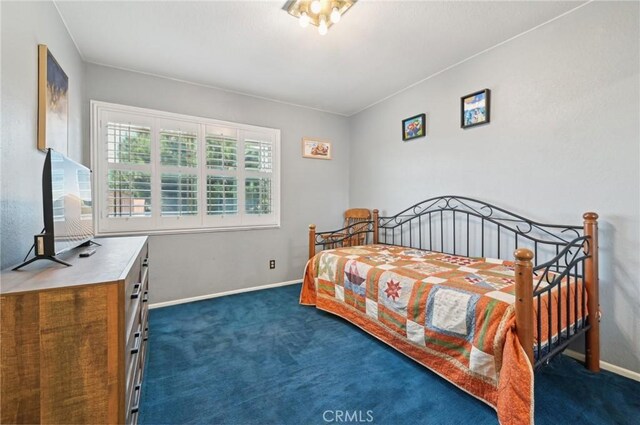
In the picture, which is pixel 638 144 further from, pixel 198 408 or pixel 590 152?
pixel 198 408

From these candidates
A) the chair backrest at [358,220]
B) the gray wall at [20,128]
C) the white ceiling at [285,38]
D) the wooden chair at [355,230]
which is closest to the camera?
the gray wall at [20,128]

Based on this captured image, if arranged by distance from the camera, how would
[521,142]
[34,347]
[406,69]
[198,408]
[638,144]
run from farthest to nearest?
1. [406,69]
2. [521,142]
3. [638,144]
4. [198,408]
5. [34,347]

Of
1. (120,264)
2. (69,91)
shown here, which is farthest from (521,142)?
(69,91)

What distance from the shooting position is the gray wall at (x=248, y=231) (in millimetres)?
2799

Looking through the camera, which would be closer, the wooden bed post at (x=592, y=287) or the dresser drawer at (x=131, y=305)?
the dresser drawer at (x=131, y=305)

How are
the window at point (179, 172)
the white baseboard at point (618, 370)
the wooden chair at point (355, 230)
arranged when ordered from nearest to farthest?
1. the white baseboard at point (618, 370)
2. the window at point (179, 172)
3. the wooden chair at point (355, 230)

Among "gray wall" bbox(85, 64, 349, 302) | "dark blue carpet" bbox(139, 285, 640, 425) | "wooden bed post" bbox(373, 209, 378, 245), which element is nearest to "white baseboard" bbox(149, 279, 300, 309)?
"gray wall" bbox(85, 64, 349, 302)

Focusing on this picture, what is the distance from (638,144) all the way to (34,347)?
298 centimetres

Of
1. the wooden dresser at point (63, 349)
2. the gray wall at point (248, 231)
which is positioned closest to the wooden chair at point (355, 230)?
the gray wall at point (248, 231)

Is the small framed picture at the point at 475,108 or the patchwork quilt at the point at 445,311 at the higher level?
the small framed picture at the point at 475,108

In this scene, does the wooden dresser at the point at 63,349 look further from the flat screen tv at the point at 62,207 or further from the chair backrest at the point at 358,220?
the chair backrest at the point at 358,220

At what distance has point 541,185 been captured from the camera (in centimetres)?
208

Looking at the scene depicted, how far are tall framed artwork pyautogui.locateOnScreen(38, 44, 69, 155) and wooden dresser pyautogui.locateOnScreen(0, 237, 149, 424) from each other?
1085mm

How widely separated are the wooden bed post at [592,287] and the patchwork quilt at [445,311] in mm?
290
